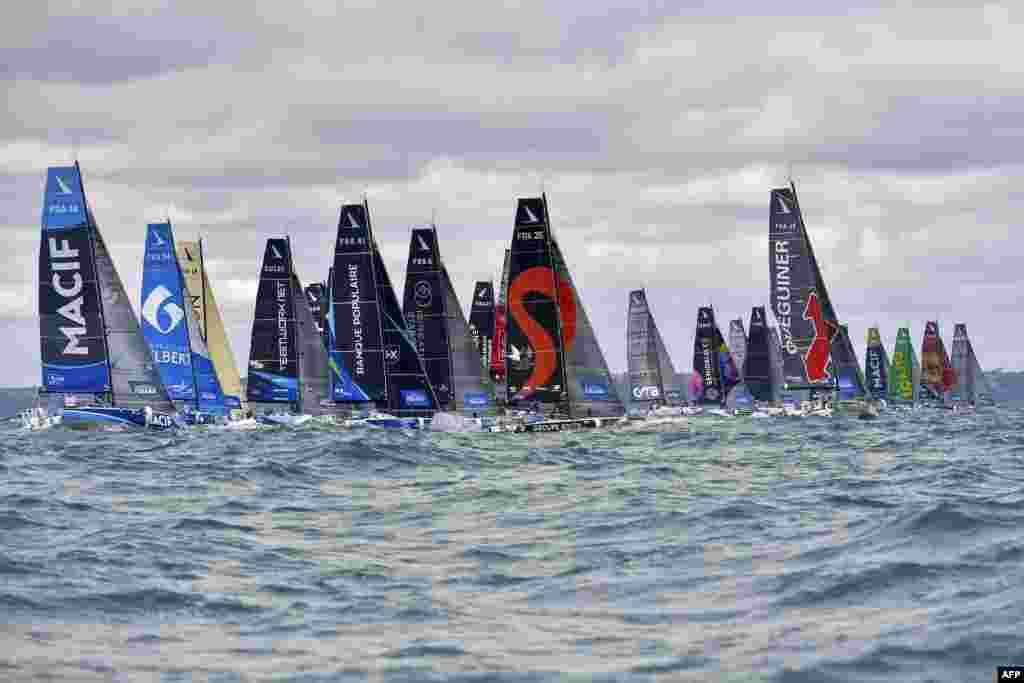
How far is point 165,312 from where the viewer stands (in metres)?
63.3

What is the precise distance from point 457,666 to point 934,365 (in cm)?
12802

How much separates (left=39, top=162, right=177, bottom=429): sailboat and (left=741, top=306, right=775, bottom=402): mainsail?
55106mm

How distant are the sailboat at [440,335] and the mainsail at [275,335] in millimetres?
11467

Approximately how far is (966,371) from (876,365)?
7.92m

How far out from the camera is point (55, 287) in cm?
5291

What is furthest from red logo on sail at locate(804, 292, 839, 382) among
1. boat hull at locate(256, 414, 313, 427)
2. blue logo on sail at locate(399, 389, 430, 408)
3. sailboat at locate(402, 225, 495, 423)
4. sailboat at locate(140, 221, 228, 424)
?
sailboat at locate(140, 221, 228, 424)

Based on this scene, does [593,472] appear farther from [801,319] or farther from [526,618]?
[801,319]

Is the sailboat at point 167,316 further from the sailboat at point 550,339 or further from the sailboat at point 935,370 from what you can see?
the sailboat at point 935,370

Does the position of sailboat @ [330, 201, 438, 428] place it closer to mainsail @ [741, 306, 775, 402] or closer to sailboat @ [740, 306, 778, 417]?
sailboat @ [740, 306, 778, 417]

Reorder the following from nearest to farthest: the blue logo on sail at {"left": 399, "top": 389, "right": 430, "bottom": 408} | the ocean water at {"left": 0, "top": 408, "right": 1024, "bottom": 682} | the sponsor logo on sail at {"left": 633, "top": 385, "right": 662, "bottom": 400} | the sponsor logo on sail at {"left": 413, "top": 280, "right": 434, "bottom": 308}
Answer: the ocean water at {"left": 0, "top": 408, "right": 1024, "bottom": 682} → the blue logo on sail at {"left": 399, "top": 389, "right": 430, "bottom": 408} → the sponsor logo on sail at {"left": 413, "top": 280, "right": 434, "bottom": 308} → the sponsor logo on sail at {"left": 633, "top": 385, "right": 662, "bottom": 400}

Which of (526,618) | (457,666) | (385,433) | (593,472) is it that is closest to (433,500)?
(593,472)

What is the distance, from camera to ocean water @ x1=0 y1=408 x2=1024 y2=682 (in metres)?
12.8

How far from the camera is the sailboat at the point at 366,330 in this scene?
197 feet

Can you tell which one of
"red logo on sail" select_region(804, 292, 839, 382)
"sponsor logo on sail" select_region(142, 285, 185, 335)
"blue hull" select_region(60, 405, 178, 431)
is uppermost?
"sponsor logo on sail" select_region(142, 285, 185, 335)
